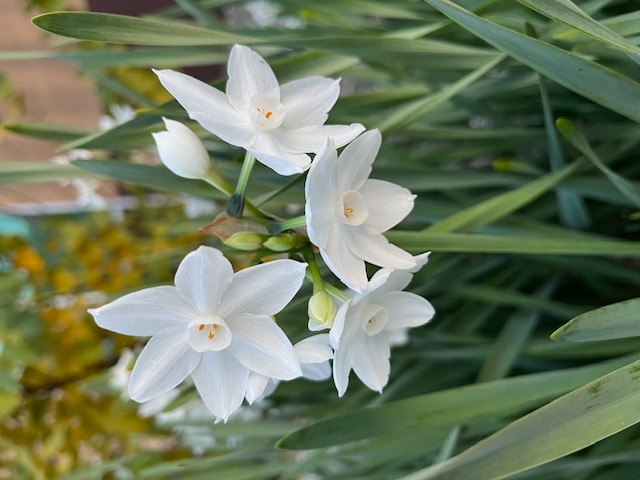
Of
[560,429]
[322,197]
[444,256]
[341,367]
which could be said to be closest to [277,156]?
[322,197]

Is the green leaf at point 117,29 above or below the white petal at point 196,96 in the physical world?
above

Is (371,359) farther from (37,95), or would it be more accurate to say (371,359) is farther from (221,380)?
(37,95)

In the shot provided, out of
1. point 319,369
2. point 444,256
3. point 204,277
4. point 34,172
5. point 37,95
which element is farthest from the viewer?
point 37,95

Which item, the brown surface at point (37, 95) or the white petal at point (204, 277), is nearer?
the white petal at point (204, 277)

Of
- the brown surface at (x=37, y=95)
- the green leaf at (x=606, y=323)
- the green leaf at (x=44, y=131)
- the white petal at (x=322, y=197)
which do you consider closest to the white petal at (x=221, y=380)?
the white petal at (x=322, y=197)

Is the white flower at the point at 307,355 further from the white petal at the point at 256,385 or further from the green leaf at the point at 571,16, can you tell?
the green leaf at the point at 571,16

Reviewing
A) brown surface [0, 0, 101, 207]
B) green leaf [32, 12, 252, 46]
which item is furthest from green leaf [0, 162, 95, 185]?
brown surface [0, 0, 101, 207]
